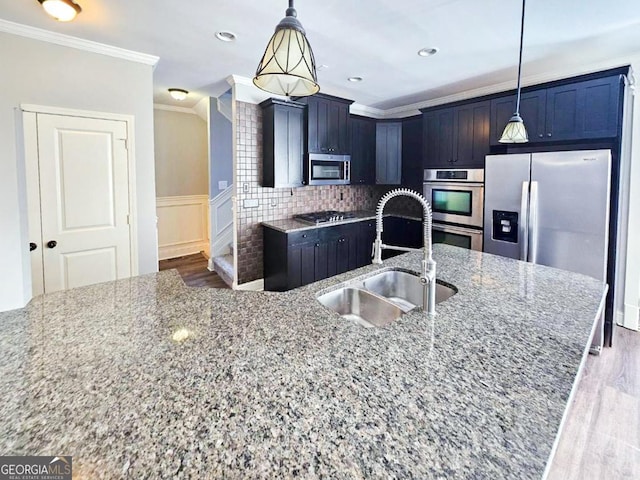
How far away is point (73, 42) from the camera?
105 inches

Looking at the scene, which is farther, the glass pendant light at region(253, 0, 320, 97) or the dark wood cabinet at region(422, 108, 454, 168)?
the dark wood cabinet at region(422, 108, 454, 168)

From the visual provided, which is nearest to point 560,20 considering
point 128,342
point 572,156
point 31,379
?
point 572,156

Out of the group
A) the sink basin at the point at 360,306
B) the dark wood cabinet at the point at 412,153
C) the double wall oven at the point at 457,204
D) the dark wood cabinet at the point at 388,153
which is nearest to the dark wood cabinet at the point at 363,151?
the dark wood cabinet at the point at 388,153

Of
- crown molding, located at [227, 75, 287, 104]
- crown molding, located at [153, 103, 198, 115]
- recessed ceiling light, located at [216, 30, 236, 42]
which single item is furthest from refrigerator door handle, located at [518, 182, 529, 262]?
crown molding, located at [153, 103, 198, 115]

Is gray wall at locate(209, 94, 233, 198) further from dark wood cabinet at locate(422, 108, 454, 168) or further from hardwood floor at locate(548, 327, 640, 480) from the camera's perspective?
hardwood floor at locate(548, 327, 640, 480)

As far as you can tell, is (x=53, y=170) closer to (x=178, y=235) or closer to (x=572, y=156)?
(x=178, y=235)

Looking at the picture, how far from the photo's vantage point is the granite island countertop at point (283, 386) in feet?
2.19

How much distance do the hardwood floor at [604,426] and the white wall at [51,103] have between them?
11.7 ft

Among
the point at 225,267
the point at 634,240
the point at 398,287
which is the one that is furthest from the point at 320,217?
the point at 634,240

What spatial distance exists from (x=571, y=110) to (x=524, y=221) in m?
1.10

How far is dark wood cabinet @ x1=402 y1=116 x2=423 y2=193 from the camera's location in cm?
468

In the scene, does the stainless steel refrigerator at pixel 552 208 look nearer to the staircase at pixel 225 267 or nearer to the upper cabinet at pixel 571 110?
the upper cabinet at pixel 571 110

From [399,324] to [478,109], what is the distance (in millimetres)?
3365

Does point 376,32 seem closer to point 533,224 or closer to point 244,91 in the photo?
point 244,91
